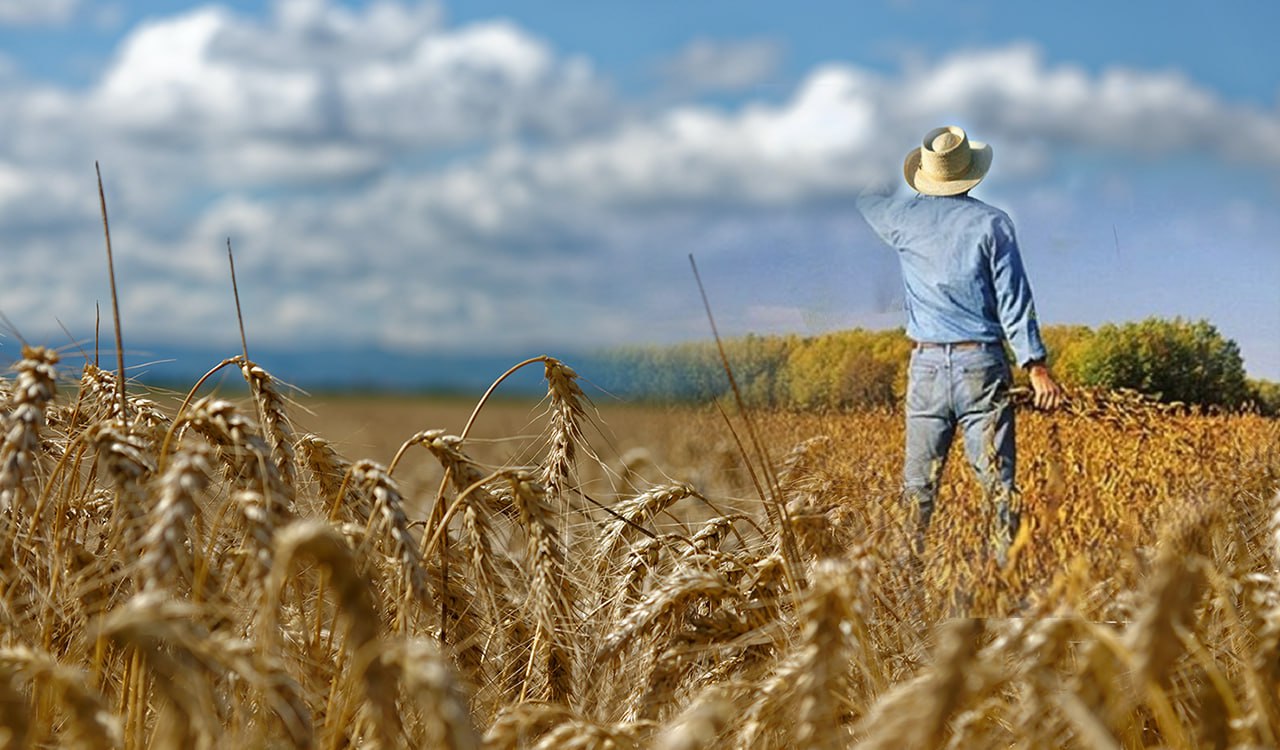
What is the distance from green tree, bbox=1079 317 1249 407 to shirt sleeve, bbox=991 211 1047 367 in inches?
8.4

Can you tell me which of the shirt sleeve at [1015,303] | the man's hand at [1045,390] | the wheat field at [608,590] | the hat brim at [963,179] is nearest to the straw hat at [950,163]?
the hat brim at [963,179]

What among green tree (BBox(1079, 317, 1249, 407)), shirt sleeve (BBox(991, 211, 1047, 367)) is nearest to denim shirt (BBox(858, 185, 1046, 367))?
shirt sleeve (BBox(991, 211, 1047, 367))

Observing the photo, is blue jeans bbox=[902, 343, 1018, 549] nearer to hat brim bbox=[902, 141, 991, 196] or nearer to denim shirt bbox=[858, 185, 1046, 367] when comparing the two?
denim shirt bbox=[858, 185, 1046, 367]

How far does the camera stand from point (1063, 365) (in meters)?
3.31

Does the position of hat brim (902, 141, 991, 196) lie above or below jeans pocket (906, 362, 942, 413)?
above

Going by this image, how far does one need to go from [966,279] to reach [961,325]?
0.41 ft

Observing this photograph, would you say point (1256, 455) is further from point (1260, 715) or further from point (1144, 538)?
point (1260, 715)

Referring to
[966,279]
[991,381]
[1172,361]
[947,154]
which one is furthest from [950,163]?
[1172,361]

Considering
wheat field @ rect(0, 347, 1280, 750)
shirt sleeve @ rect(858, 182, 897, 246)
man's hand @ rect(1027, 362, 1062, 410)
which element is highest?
shirt sleeve @ rect(858, 182, 897, 246)

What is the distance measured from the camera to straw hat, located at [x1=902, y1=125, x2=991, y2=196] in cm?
335

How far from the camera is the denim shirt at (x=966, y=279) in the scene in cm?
326

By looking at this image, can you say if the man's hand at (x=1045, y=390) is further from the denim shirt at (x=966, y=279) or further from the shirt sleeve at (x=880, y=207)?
the shirt sleeve at (x=880, y=207)

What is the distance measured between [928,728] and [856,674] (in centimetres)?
124

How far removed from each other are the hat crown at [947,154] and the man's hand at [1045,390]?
0.59 m
